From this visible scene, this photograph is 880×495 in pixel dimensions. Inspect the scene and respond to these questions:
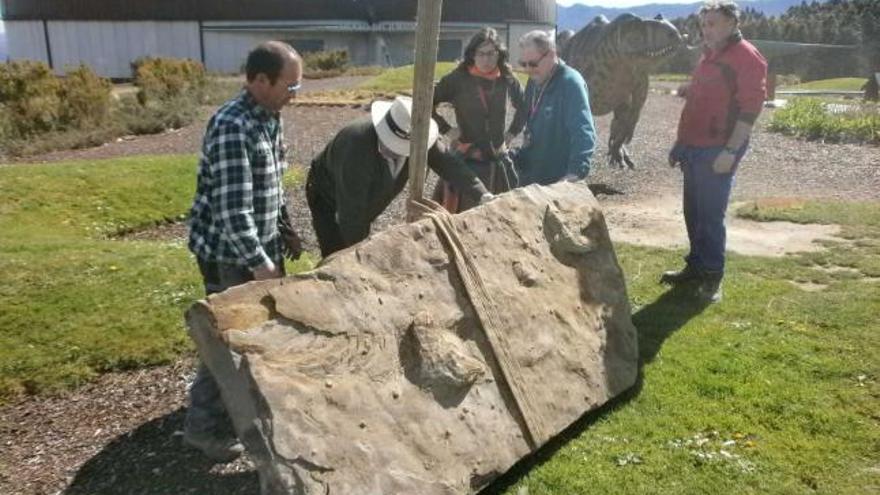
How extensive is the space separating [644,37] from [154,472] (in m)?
10.1

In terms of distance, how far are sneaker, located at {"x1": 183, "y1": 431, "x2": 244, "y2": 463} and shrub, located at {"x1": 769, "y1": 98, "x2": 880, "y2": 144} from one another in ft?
49.2

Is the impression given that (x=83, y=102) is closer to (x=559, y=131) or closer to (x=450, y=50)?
(x=559, y=131)

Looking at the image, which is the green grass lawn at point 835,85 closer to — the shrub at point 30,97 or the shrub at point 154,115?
the shrub at point 154,115

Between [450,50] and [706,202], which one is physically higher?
[450,50]

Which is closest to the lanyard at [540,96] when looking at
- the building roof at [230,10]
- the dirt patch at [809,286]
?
the dirt patch at [809,286]

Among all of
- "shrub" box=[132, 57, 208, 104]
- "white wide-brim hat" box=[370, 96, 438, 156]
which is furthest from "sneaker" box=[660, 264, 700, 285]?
"shrub" box=[132, 57, 208, 104]

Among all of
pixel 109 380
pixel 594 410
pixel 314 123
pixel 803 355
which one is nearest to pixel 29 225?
pixel 109 380

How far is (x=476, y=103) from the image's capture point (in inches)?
218

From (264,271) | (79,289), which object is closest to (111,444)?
(264,271)

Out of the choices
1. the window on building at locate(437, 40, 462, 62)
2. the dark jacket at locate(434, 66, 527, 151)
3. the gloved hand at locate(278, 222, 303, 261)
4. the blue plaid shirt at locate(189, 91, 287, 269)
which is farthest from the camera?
the window on building at locate(437, 40, 462, 62)

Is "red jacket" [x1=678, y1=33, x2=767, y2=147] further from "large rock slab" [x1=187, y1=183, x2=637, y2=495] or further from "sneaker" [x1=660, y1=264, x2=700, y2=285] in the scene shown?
"large rock slab" [x1=187, y1=183, x2=637, y2=495]

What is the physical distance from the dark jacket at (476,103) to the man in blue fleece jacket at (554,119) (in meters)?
0.23

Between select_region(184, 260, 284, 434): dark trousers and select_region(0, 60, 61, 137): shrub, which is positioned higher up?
select_region(0, 60, 61, 137): shrub

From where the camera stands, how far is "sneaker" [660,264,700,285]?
20.6 feet
